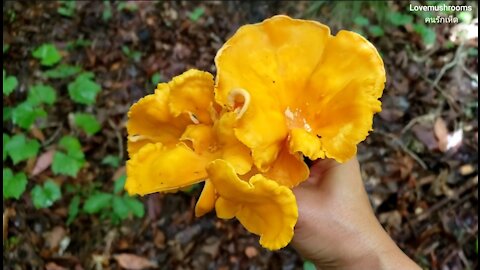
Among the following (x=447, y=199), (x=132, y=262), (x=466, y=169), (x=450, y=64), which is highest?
(x=450, y=64)

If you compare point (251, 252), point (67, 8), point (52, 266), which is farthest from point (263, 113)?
point (67, 8)

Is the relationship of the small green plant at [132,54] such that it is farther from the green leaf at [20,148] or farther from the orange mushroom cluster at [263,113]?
the orange mushroom cluster at [263,113]

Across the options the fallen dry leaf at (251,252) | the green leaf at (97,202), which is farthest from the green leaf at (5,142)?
the fallen dry leaf at (251,252)

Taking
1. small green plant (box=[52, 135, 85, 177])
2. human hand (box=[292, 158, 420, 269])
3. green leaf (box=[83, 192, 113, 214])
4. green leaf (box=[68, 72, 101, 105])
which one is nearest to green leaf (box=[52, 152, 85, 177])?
small green plant (box=[52, 135, 85, 177])

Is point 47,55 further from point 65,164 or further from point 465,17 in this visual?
point 465,17

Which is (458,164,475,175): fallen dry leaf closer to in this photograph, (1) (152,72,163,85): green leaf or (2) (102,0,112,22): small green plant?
(1) (152,72,163,85): green leaf

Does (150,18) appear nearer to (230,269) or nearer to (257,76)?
(230,269)

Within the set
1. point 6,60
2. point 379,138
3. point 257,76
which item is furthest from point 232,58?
point 6,60
